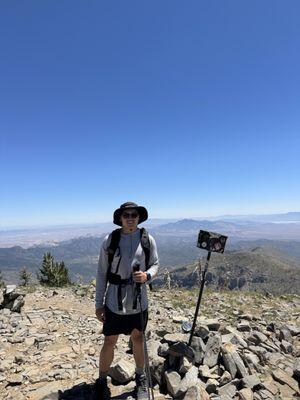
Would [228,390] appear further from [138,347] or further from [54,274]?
[54,274]

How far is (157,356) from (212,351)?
1.44 m

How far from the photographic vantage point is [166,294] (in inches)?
728

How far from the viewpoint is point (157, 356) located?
291 inches

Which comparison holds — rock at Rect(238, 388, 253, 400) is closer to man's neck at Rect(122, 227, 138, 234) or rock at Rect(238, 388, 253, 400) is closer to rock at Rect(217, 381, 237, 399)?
rock at Rect(217, 381, 237, 399)

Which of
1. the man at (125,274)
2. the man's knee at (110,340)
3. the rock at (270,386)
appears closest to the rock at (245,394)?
the rock at (270,386)

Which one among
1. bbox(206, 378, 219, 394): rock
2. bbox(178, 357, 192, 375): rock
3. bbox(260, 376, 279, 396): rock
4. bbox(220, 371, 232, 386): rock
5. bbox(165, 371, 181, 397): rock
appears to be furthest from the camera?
bbox(260, 376, 279, 396): rock

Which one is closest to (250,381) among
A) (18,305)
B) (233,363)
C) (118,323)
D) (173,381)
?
(233,363)

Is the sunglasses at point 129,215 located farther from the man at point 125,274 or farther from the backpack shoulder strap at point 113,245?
the backpack shoulder strap at point 113,245

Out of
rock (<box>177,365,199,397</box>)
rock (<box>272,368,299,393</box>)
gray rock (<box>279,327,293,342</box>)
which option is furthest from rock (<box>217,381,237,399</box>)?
gray rock (<box>279,327,293,342</box>)

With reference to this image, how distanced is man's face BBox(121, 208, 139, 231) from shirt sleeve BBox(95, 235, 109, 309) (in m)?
0.40

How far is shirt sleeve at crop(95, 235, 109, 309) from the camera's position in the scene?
5.75m

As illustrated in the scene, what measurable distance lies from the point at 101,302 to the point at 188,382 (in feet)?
8.35

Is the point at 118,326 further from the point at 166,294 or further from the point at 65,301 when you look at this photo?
the point at 166,294

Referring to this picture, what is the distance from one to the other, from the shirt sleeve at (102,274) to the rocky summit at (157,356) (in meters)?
2.21
